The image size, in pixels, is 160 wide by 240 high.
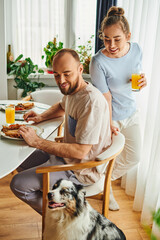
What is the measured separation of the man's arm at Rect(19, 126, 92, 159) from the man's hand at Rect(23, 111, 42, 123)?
15.1 inches

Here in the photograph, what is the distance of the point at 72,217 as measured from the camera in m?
1.31

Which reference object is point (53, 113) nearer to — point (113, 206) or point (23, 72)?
point (113, 206)

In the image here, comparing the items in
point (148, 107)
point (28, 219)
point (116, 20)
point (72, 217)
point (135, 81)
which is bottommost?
point (28, 219)

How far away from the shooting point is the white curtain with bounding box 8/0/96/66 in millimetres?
3500

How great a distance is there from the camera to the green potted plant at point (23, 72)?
338 cm

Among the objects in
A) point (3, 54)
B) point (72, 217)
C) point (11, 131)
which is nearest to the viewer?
point (72, 217)

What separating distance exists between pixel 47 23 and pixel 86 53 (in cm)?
64

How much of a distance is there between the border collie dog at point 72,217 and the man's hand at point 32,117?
740mm

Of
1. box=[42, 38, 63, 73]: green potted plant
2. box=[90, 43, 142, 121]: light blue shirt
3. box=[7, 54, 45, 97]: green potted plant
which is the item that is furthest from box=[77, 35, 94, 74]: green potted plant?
box=[90, 43, 142, 121]: light blue shirt

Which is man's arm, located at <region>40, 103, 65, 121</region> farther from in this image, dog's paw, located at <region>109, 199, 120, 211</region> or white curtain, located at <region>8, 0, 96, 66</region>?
white curtain, located at <region>8, 0, 96, 66</region>

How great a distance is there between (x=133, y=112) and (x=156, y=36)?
61cm

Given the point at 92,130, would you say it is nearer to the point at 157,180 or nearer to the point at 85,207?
the point at 85,207

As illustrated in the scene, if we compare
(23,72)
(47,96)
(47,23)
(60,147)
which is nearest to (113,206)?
(60,147)

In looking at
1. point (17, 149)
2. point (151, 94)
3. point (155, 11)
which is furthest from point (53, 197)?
point (155, 11)
